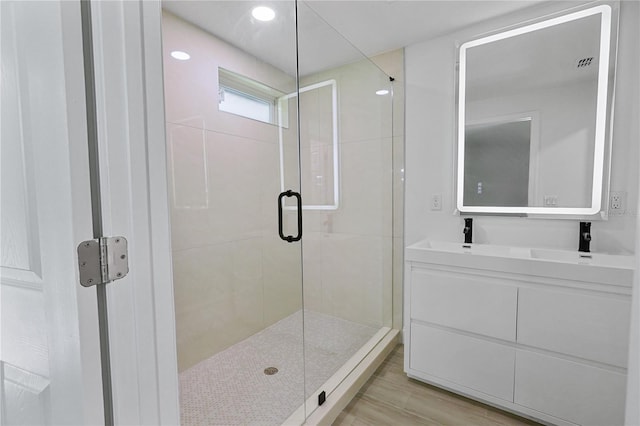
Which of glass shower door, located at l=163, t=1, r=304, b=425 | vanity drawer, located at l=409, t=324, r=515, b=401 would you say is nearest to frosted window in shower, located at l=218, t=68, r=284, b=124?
glass shower door, located at l=163, t=1, r=304, b=425

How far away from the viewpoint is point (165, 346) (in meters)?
0.69

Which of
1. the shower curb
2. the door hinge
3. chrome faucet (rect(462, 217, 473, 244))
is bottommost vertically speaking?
the shower curb

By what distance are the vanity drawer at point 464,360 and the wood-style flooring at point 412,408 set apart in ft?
0.36

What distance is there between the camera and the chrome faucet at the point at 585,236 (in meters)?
1.65

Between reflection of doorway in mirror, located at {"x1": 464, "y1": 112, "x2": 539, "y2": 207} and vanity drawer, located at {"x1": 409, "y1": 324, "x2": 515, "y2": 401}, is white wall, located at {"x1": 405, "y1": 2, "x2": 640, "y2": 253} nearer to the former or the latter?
reflection of doorway in mirror, located at {"x1": 464, "y1": 112, "x2": 539, "y2": 207}

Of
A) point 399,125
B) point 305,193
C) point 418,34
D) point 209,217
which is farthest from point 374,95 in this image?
point 209,217

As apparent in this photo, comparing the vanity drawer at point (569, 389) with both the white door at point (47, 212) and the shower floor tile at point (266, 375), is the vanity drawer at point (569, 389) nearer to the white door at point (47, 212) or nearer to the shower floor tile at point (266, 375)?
the shower floor tile at point (266, 375)

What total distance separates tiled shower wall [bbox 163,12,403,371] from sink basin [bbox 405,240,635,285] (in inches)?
24.6

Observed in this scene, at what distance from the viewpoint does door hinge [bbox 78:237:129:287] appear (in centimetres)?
56

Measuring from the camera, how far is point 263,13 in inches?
70.1

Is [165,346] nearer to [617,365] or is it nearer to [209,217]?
[209,217]

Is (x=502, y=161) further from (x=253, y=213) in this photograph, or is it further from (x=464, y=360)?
(x=253, y=213)

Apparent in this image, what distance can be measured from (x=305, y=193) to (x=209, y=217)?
70 centimetres

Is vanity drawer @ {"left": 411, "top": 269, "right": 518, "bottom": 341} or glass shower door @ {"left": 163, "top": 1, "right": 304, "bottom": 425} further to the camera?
glass shower door @ {"left": 163, "top": 1, "right": 304, "bottom": 425}
